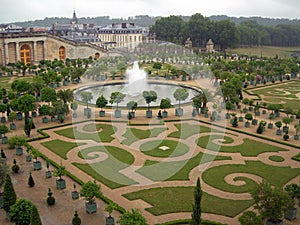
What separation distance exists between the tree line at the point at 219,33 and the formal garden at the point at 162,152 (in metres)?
67.1

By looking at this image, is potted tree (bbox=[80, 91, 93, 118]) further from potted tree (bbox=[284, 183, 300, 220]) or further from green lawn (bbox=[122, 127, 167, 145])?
potted tree (bbox=[284, 183, 300, 220])

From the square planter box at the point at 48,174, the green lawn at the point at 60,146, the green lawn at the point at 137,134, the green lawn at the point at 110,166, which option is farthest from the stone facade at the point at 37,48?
the square planter box at the point at 48,174

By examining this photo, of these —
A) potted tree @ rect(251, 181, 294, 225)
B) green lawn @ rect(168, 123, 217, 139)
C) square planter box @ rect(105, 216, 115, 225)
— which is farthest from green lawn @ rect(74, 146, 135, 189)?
potted tree @ rect(251, 181, 294, 225)

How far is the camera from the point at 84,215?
2253 cm

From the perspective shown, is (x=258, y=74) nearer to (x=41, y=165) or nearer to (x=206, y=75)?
(x=206, y=75)

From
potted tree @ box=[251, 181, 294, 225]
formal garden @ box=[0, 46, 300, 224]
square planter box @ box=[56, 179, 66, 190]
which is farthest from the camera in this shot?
square planter box @ box=[56, 179, 66, 190]

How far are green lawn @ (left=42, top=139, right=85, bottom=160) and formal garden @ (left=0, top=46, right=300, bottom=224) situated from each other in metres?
0.09

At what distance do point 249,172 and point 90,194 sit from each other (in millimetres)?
13062

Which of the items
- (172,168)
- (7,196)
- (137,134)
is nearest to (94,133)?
(137,134)

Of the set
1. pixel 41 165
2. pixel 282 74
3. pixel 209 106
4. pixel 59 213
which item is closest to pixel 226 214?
pixel 59 213

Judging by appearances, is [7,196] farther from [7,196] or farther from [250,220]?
[250,220]

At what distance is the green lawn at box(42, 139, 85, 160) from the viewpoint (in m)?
32.2

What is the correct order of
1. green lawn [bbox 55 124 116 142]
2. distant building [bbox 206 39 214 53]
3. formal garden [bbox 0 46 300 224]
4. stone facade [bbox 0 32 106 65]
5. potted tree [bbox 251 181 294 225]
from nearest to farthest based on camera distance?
potted tree [bbox 251 181 294 225] < formal garden [bbox 0 46 300 224] < green lawn [bbox 55 124 116 142] < stone facade [bbox 0 32 106 65] < distant building [bbox 206 39 214 53]

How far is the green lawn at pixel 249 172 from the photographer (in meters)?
26.2
